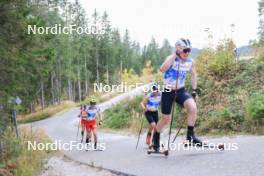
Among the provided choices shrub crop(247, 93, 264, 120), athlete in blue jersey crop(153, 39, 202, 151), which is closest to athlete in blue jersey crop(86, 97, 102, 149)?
shrub crop(247, 93, 264, 120)

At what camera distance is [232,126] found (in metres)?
14.4

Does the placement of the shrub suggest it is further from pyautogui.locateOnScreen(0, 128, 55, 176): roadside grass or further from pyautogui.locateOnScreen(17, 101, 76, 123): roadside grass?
pyautogui.locateOnScreen(17, 101, 76, 123): roadside grass

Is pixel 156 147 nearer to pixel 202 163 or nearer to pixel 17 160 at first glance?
pixel 202 163

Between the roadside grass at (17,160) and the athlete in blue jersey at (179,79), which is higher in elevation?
the athlete in blue jersey at (179,79)

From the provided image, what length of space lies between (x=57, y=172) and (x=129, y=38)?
133 m

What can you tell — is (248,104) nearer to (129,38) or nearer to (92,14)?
(92,14)

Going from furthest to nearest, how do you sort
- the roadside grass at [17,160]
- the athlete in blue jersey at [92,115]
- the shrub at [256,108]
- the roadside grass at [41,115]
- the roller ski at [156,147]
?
the roadside grass at [41,115], the athlete in blue jersey at [92,115], the shrub at [256,108], the roadside grass at [17,160], the roller ski at [156,147]

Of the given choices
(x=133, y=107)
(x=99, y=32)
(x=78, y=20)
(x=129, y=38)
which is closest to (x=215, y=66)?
(x=133, y=107)

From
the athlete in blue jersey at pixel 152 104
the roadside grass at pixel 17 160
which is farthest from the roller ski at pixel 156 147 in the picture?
the roadside grass at pixel 17 160

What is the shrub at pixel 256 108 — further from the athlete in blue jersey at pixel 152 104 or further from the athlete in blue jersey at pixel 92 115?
the athlete in blue jersey at pixel 92 115

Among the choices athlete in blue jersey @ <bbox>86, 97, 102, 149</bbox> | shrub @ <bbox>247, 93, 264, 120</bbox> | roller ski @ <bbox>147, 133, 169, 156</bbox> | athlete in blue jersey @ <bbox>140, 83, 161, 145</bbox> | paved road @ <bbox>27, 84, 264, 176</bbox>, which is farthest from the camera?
athlete in blue jersey @ <bbox>86, 97, 102, 149</bbox>

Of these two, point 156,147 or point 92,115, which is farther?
point 92,115

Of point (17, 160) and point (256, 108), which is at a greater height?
point (256, 108)

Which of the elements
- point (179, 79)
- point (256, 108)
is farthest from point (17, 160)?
point (256, 108)
